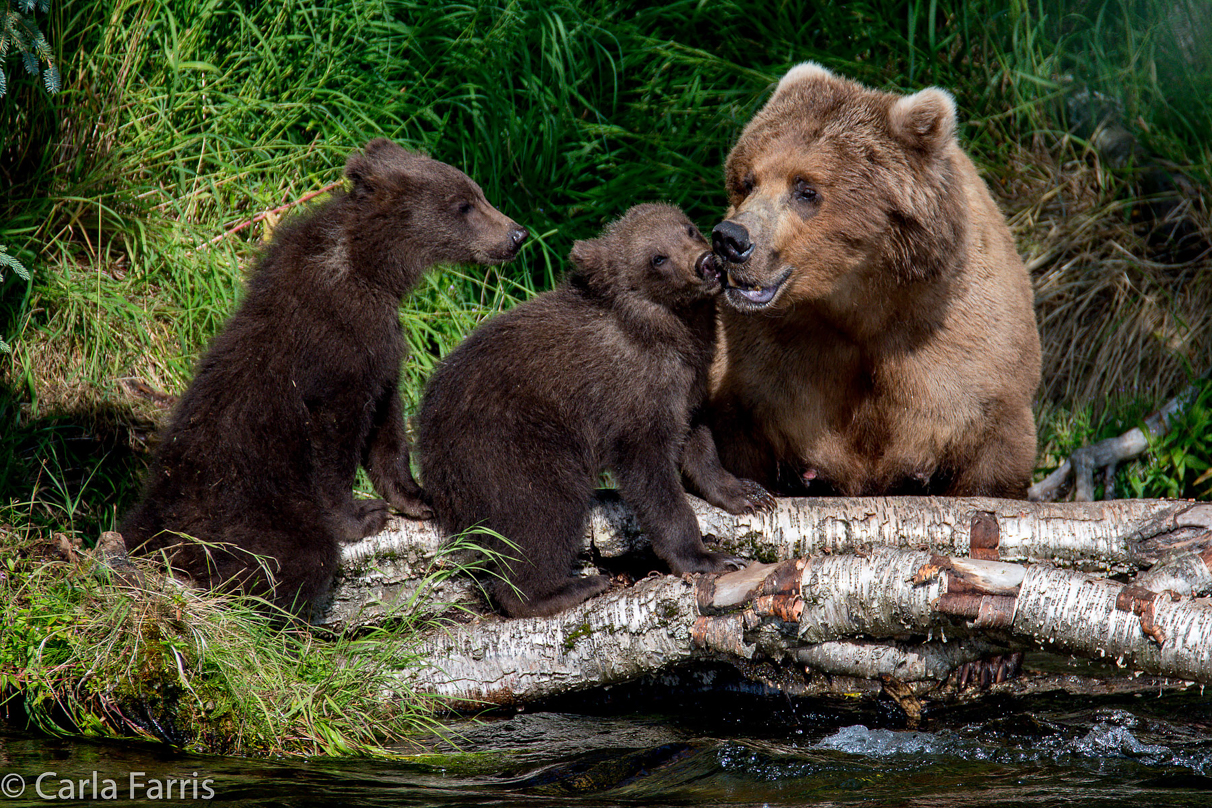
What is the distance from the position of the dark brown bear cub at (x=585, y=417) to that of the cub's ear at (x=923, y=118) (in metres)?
0.90

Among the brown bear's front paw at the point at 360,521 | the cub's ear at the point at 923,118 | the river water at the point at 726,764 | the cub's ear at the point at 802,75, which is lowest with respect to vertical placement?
the river water at the point at 726,764

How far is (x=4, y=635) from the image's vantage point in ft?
14.3

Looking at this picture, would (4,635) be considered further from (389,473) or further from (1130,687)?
(1130,687)

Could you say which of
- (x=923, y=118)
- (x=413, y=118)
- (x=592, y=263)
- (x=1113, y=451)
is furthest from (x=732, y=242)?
(x=413, y=118)

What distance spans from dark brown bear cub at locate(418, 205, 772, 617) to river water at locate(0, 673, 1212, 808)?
593 millimetres

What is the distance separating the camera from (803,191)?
15.6 feet

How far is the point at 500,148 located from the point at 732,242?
3332mm

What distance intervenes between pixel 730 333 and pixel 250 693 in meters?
2.52

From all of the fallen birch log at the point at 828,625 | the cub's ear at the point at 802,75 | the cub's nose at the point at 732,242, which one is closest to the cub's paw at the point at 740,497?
the fallen birch log at the point at 828,625

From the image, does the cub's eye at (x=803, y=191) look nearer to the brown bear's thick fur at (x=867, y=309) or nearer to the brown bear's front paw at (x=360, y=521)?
the brown bear's thick fur at (x=867, y=309)

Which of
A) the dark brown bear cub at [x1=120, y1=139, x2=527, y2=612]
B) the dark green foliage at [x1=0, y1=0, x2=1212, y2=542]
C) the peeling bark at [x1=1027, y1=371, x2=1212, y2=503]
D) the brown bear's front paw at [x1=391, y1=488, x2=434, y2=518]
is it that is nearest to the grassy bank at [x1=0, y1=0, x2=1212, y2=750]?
the dark green foliage at [x1=0, y1=0, x2=1212, y2=542]

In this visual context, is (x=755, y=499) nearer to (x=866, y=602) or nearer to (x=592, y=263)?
(x=866, y=602)

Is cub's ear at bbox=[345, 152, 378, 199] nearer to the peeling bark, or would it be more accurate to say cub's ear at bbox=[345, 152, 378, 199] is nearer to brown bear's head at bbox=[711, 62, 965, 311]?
brown bear's head at bbox=[711, 62, 965, 311]

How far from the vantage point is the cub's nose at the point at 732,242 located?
14.7ft
